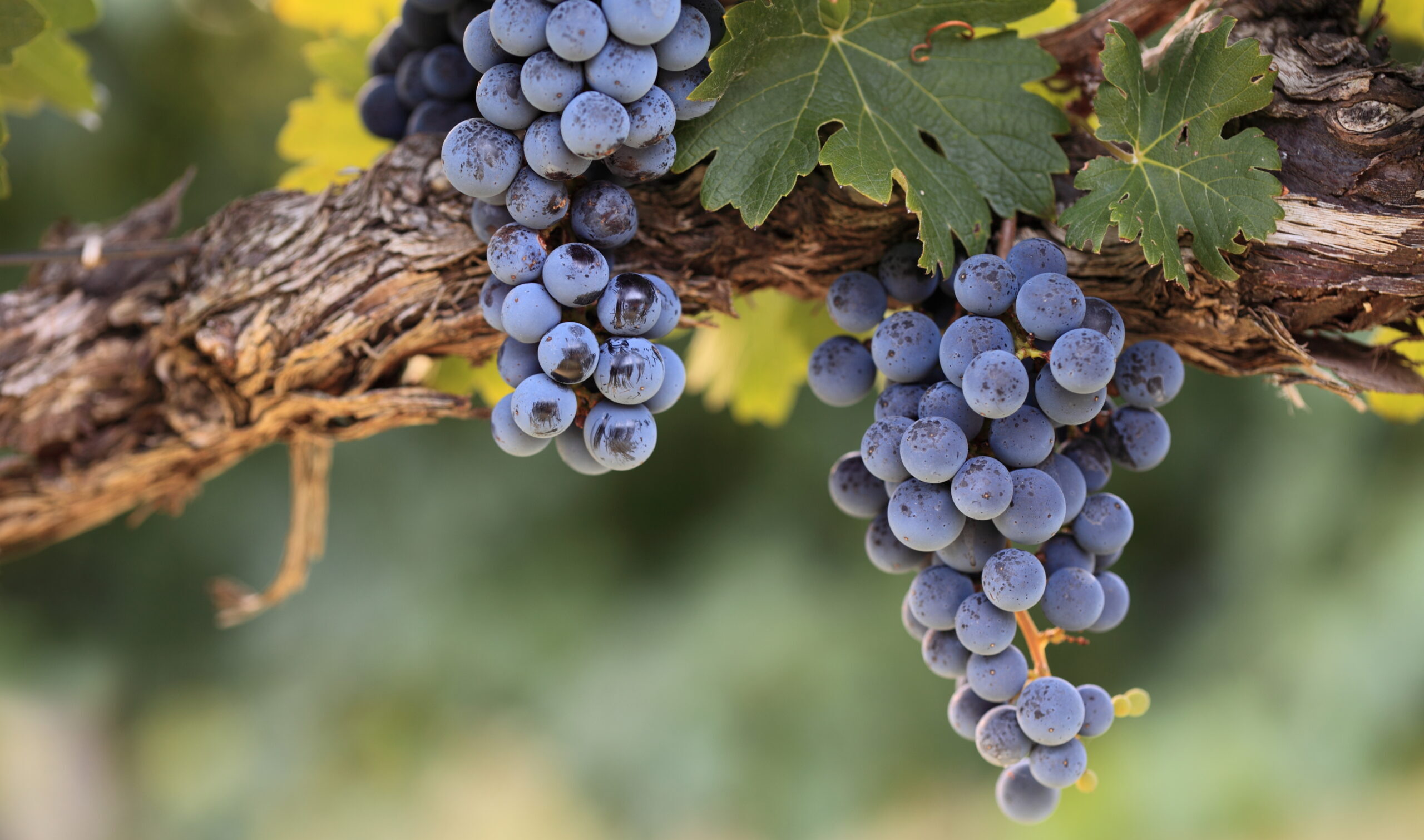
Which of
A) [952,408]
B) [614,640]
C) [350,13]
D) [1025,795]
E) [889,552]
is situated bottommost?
[614,640]

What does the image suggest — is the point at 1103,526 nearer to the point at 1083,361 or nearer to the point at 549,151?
the point at 1083,361

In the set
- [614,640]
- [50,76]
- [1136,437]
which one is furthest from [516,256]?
[614,640]

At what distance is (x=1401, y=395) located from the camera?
646 millimetres

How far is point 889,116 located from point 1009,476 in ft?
0.76

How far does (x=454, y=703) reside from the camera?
2121mm

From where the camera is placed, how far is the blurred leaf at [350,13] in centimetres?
89

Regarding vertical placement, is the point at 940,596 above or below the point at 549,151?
below

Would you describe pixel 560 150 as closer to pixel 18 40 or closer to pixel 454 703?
pixel 18 40

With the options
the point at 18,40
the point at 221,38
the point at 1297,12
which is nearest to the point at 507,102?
the point at 18,40

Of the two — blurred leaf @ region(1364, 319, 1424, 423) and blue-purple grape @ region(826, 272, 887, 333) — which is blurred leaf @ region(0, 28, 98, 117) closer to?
blue-purple grape @ region(826, 272, 887, 333)

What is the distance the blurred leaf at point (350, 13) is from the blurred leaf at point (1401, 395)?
0.84m

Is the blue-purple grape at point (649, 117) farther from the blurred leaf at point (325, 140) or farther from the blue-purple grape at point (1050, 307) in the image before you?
the blurred leaf at point (325, 140)

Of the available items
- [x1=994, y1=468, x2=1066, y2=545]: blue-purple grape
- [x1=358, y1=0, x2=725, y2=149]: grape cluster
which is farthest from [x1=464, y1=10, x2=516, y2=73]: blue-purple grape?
[x1=994, y1=468, x2=1066, y2=545]: blue-purple grape

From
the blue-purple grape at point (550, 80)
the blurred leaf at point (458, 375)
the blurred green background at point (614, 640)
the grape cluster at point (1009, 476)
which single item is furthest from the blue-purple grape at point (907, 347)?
the blurred green background at point (614, 640)
